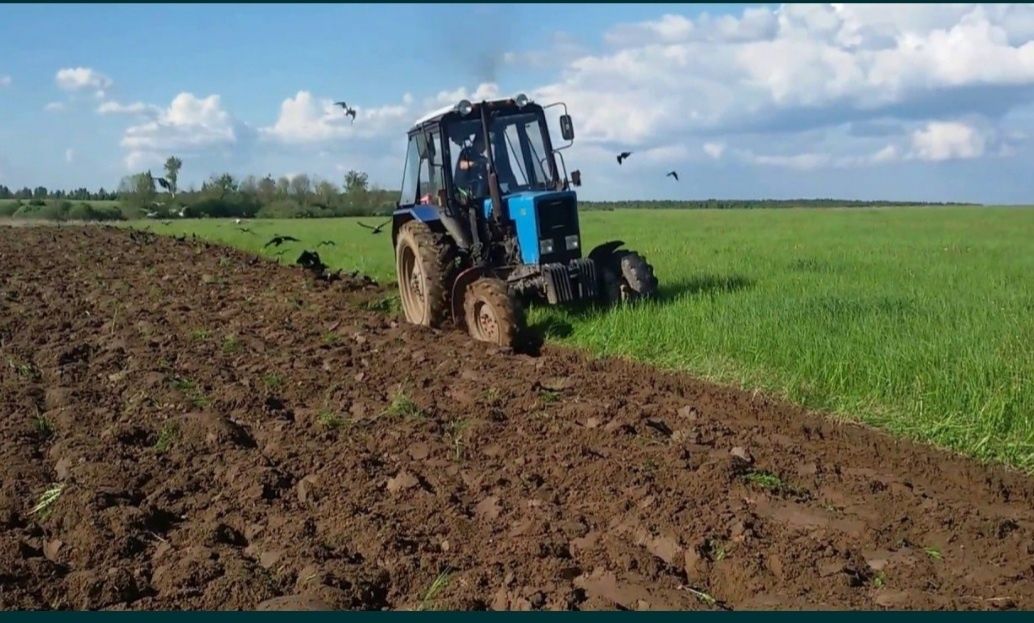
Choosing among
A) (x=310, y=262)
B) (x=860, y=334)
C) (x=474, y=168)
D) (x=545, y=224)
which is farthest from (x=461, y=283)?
(x=310, y=262)

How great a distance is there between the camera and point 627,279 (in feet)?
33.7

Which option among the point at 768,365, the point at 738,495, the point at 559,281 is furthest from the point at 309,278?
the point at 738,495

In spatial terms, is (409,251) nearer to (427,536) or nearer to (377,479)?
(377,479)

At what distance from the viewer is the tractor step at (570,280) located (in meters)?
9.62

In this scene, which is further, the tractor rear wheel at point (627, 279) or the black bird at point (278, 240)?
the black bird at point (278, 240)

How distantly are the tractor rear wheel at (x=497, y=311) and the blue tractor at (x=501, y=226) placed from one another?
27 millimetres

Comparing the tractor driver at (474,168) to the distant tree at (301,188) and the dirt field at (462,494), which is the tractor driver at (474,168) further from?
the distant tree at (301,188)

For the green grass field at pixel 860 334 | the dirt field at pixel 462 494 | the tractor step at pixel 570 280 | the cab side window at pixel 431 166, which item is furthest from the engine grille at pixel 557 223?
the dirt field at pixel 462 494

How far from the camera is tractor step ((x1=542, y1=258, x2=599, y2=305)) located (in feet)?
31.6

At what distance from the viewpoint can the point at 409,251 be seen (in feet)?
37.2

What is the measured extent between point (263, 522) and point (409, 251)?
21.4 feet

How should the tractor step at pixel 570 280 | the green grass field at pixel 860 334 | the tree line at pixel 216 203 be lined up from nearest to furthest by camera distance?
the green grass field at pixel 860 334
the tractor step at pixel 570 280
the tree line at pixel 216 203

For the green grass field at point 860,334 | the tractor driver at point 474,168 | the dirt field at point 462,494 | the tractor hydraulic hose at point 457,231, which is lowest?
the dirt field at point 462,494

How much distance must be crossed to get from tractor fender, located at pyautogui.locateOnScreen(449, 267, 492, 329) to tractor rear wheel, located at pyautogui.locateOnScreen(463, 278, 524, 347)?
0.17 m
